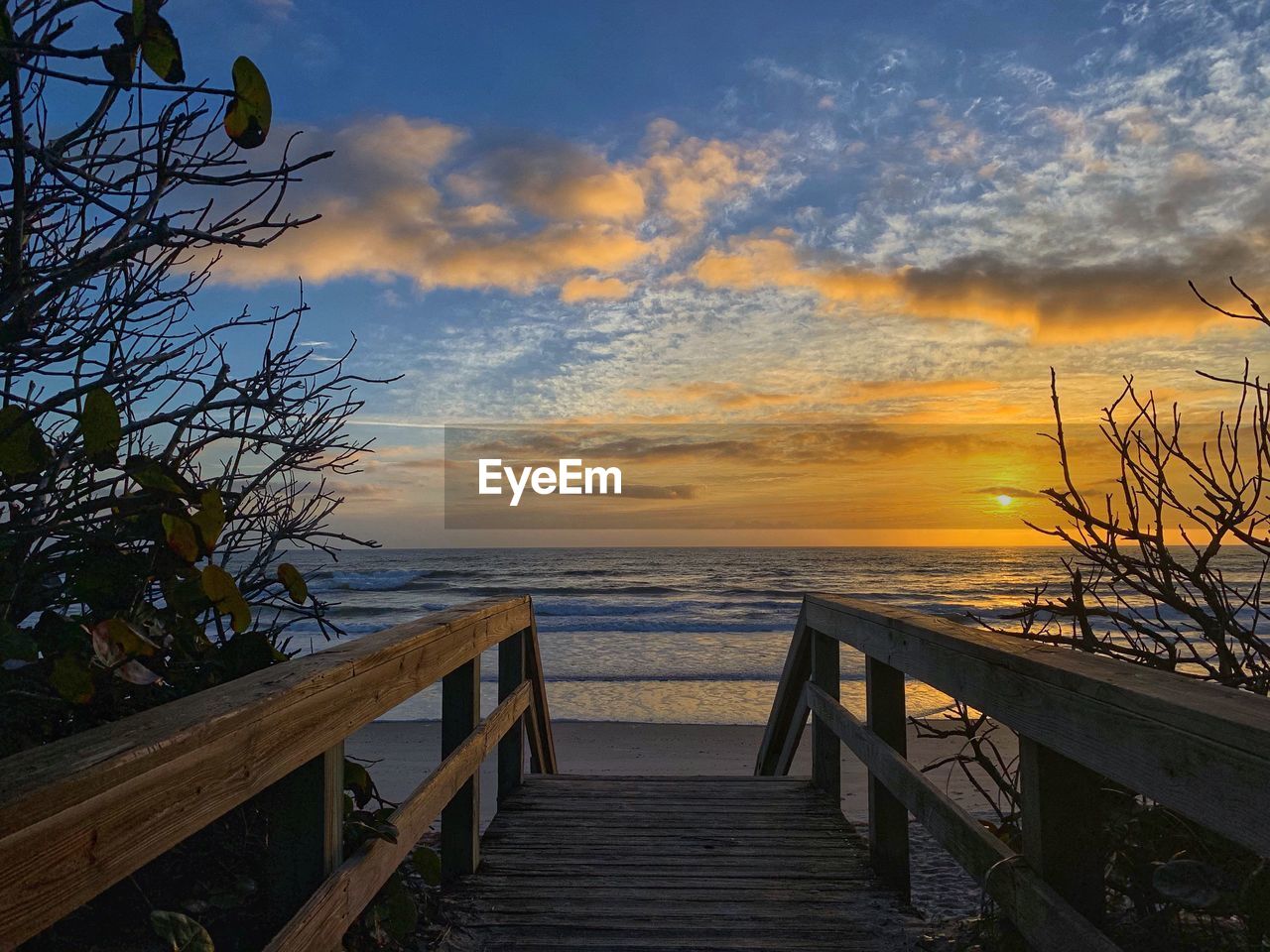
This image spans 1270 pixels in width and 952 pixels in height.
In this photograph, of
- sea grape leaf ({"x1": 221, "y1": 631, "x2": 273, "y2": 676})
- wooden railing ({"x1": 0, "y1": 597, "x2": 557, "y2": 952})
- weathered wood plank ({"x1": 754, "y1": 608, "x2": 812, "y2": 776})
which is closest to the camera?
wooden railing ({"x1": 0, "y1": 597, "x2": 557, "y2": 952})

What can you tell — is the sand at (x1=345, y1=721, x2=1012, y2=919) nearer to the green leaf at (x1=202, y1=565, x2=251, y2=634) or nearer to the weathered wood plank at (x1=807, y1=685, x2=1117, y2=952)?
the weathered wood plank at (x1=807, y1=685, x2=1117, y2=952)

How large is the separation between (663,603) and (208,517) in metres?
26.7

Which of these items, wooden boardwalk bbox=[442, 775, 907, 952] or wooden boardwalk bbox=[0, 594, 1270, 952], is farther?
wooden boardwalk bbox=[442, 775, 907, 952]

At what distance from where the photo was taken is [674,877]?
3121mm

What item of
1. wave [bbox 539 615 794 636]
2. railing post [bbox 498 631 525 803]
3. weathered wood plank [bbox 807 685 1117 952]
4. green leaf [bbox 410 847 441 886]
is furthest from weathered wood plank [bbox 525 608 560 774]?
wave [bbox 539 615 794 636]

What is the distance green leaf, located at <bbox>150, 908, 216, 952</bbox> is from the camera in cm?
120

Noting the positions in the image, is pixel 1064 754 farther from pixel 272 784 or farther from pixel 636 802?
pixel 636 802

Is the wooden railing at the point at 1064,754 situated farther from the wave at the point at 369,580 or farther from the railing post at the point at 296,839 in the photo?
the wave at the point at 369,580

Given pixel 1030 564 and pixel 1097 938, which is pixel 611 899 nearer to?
pixel 1097 938

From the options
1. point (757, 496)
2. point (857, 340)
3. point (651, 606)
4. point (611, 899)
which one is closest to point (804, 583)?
point (651, 606)

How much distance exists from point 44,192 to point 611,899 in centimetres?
260

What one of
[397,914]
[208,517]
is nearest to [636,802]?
[397,914]

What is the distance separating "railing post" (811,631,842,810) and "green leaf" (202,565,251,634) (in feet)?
9.37

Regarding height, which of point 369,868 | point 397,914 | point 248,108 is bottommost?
point 397,914
